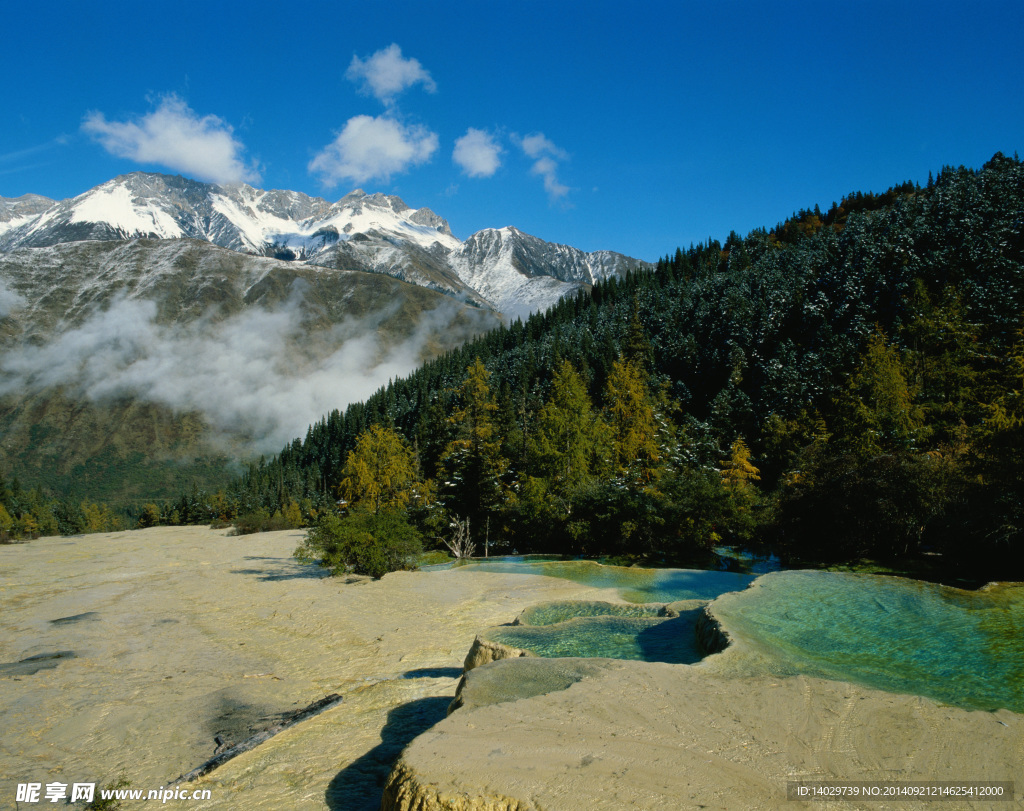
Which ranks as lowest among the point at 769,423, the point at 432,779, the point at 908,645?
the point at 908,645

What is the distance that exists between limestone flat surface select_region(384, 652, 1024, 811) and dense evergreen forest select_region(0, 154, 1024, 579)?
1572cm

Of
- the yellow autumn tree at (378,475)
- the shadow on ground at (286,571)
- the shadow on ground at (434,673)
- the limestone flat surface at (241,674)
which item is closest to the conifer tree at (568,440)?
the yellow autumn tree at (378,475)

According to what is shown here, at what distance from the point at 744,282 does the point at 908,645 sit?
79740mm

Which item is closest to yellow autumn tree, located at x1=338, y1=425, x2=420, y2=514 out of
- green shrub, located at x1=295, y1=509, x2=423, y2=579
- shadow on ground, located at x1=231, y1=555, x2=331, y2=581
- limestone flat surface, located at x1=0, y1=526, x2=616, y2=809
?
shadow on ground, located at x1=231, y1=555, x2=331, y2=581

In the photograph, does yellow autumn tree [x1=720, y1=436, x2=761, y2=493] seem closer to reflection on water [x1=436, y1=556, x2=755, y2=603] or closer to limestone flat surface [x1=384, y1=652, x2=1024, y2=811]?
reflection on water [x1=436, y1=556, x2=755, y2=603]

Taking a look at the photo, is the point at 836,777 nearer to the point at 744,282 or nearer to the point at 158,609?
the point at 158,609

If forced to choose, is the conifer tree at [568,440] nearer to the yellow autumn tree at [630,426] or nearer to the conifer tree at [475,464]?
the yellow autumn tree at [630,426]

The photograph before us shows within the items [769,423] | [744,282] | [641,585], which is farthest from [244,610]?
[744,282]

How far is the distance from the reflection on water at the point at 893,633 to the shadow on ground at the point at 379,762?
615 cm

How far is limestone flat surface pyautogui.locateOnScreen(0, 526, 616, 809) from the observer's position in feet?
28.2

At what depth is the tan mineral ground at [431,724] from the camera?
5.89 metres

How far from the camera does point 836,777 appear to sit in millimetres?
6086

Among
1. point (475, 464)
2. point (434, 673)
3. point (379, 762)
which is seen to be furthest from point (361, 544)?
point (379, 762)

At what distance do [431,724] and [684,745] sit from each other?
5.15 m
